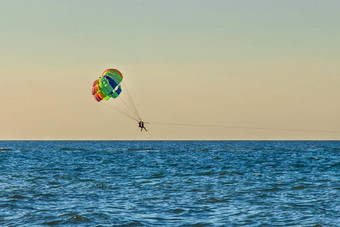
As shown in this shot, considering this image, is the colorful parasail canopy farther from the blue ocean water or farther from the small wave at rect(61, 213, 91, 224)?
the small wave at rect(61, 213, 91, 224)

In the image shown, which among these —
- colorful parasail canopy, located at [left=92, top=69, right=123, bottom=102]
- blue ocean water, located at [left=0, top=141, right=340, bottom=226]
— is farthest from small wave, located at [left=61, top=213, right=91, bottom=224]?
colorful parasail canopy, located at [left=92, top=69, right=123, bottom=102]

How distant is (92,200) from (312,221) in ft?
37.7

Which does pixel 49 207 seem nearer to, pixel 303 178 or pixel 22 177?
pixel 22 177

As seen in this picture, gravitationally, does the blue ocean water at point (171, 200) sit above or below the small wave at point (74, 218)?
above

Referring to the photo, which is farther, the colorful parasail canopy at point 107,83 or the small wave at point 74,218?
the colorful parasail canopy at point 107,83

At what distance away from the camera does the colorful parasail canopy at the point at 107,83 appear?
52.1 metres

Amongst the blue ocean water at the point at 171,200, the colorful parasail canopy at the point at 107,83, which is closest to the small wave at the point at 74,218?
the blue ocean water at the point at 171,200

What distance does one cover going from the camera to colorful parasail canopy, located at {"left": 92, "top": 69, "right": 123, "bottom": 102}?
52062 mm

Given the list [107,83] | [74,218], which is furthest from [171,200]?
[107,83]

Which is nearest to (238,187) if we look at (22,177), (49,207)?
(49,207)

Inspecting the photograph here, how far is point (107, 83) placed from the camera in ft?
171

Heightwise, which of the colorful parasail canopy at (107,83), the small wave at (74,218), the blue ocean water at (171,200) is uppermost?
the colorful parasail canopy at (107,83)

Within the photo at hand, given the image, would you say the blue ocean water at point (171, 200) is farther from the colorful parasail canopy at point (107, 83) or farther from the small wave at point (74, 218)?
the colorful parasail canopy at point (107, 83)

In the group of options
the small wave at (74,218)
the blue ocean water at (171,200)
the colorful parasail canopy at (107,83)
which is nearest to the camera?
the small wave at (74,218)
